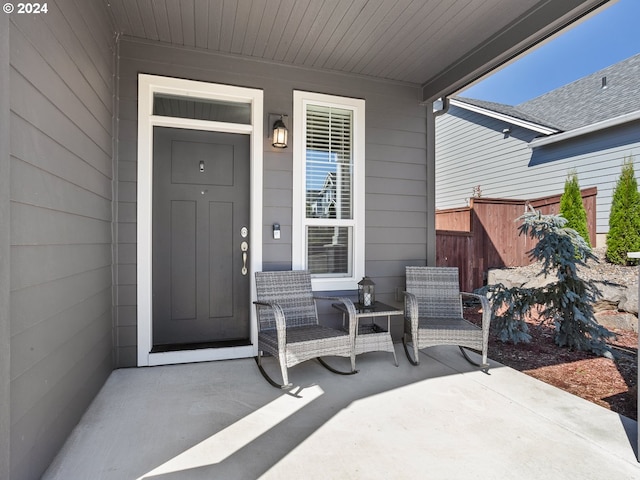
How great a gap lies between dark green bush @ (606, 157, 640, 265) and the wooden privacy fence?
1.96ft

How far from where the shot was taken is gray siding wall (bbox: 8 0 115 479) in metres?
1.52

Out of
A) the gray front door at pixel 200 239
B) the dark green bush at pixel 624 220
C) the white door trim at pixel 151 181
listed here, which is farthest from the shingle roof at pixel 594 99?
the gray front door at pixel 200 239

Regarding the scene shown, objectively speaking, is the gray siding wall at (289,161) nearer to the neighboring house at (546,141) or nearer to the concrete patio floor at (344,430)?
the concrete patio floor at (344,430)

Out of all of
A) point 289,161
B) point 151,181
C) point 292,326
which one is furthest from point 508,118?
point 151,181

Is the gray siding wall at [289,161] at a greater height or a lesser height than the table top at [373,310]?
greater

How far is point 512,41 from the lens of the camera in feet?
9.98

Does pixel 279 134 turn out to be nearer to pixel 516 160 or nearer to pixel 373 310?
pixel 373 310

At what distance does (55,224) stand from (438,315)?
3209mm

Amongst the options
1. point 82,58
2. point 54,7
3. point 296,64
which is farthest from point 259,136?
point 54,7

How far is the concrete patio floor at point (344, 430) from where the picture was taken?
6.11 feet

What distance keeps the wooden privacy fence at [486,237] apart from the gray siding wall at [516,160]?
0.43 m

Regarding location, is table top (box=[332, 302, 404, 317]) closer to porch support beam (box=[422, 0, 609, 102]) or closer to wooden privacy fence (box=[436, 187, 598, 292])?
porch support beam (box=[422, 0, 609, 102])

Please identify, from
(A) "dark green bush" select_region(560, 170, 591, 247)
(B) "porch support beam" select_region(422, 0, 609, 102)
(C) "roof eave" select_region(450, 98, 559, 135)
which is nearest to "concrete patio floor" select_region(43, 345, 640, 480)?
(B) "porch support beam" select_region(422, 0, 609, 102)

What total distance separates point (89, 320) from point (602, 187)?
8.05 metres
